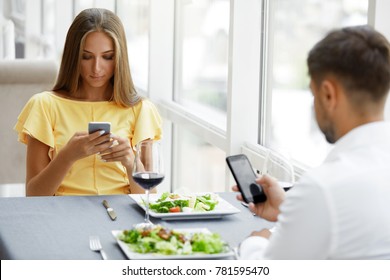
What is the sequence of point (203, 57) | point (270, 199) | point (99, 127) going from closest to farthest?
1. point (270, 199)
2. point (99, 127)
3. point (203, 57)

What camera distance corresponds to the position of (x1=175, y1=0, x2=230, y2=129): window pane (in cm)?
426

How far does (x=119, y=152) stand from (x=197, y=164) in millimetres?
2218

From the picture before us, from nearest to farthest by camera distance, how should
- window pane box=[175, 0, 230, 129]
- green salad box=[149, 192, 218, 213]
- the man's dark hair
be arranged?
the man's dark hair
green salad box=[149, 192, 218, 213]
window pane box=[175, 0, 230, 129]

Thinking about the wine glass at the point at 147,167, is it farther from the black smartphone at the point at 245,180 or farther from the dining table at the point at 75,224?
the black smartphone at the point at 245,180

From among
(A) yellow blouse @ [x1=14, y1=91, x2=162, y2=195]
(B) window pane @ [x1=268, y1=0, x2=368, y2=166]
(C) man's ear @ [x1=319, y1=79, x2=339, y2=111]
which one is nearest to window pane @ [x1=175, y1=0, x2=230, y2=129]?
(B) window pane @ [x1=268, y1=0, x2=368, y2=166]

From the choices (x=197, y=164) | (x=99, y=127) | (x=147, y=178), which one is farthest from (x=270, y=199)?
(x=197, y=164)

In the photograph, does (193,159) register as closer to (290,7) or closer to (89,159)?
(290,7)

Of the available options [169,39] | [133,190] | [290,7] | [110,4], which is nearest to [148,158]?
[133,190]

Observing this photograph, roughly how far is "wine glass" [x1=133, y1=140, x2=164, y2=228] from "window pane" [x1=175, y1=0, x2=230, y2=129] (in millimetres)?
1975

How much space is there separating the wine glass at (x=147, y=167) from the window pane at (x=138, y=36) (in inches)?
149

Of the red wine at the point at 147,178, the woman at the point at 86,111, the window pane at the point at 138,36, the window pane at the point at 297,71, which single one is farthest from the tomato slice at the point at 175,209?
the window pane at the point at 138,36

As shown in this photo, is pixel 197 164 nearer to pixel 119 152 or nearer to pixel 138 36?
pixel 138 36

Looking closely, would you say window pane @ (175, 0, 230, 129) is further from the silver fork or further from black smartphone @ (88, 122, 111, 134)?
the silver fork

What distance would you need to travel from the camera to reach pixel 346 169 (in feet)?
4.75
